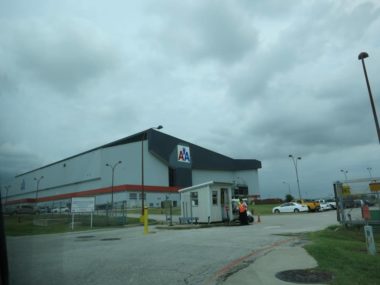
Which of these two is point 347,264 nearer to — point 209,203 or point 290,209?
point 209,203

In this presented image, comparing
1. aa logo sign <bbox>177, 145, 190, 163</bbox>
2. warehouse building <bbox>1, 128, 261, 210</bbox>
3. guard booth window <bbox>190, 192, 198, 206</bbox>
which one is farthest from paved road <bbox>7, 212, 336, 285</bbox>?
aa logo sign <bbox>177, 145, 190, 163</bbox>

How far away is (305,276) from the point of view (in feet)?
26.8

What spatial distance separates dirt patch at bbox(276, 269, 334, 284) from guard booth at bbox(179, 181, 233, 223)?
63.3 ft

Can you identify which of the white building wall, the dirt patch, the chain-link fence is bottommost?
the dirt patch

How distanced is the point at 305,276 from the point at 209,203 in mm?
20216

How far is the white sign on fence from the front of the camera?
29.5 m

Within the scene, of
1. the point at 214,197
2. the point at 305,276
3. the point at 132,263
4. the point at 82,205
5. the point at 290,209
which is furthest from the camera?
the point at 290,209

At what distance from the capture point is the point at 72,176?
372 ft

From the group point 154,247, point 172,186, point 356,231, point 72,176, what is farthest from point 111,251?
point 72,176

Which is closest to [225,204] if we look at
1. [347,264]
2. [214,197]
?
[214,197]

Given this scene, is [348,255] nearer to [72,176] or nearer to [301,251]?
[301,251]

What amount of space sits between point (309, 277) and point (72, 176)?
365 feet

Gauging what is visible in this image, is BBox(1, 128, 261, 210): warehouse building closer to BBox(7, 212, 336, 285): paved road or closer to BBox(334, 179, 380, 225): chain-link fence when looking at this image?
BBox(334, 179, 380, 225): chain-link fence

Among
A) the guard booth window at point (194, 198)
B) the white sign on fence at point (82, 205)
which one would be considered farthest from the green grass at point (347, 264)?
the white sign on fence at point (82, 205)
